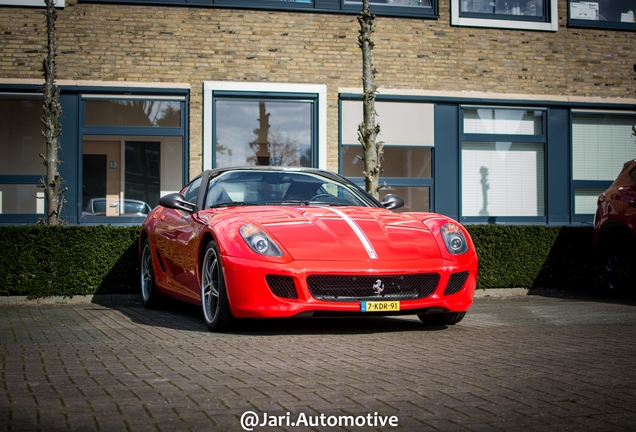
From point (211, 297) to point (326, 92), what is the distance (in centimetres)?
893

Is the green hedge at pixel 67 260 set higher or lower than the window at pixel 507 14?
lower

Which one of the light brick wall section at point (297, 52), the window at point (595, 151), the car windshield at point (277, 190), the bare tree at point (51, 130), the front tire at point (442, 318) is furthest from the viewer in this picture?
the window at point (595, 151)

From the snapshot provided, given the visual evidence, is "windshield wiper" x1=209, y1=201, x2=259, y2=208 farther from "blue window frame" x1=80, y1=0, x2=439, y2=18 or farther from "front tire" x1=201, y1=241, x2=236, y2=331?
"blue window frame" x1=80, y1=0, x2=439, y2=18

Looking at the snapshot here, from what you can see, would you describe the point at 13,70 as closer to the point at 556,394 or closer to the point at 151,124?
the point at 151,124

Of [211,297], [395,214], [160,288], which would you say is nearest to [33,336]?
[211,297]

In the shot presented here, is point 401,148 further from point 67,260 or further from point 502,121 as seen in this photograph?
point 67,260

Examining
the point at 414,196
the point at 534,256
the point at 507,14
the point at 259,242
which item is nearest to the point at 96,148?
Answer: the point at 414,196

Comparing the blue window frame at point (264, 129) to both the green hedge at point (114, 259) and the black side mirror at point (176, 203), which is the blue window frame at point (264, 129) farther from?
the black side mirror at point (176, 203)

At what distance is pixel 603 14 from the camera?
17.1 metres

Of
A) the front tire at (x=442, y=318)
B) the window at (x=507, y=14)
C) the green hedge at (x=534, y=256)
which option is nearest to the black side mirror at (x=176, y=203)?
the front tire at (x=442, y=318)

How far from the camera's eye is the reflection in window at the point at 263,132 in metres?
15.5

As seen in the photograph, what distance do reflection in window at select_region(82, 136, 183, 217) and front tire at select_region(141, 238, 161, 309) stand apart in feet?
17.9

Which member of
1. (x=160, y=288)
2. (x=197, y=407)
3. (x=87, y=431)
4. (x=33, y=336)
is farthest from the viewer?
(x=160, y=288)

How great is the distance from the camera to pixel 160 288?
30.1 feet
